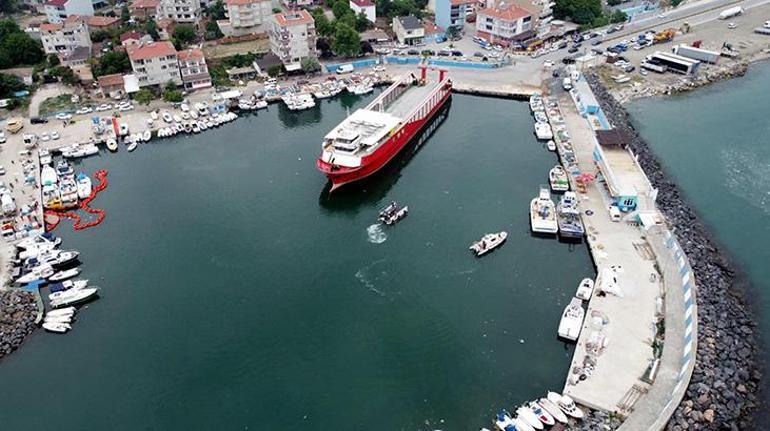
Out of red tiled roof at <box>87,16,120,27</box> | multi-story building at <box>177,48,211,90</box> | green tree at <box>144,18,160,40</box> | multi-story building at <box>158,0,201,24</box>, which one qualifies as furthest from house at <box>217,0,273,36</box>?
multi-story building at <box>177,48,211,90</box>

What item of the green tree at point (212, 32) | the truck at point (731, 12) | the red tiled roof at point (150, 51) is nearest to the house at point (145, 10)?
→ the green tree at point (212, 32)

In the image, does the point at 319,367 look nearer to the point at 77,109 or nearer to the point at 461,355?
the point at 461,355

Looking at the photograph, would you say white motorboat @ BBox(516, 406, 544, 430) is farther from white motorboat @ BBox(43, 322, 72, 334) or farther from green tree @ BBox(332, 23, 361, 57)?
green tree @ BBox(332, 23, 361, 57)

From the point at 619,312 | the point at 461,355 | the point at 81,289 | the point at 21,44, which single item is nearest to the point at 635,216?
the point at 619,312

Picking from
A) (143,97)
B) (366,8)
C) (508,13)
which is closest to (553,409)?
(143,97)

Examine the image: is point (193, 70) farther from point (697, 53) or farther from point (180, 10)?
point (697, 53)

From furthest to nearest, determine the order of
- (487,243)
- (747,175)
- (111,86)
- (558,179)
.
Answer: (111,86)
(747,175)
(558,179)
(487,243)

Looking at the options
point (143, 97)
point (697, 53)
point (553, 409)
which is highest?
point (697, 53)
